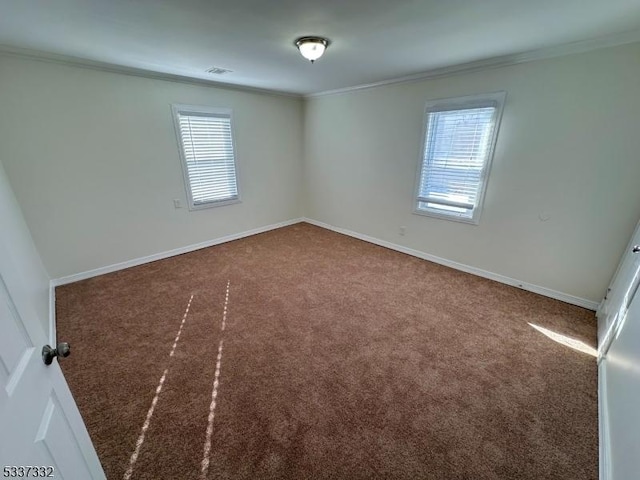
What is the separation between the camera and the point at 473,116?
306 cm

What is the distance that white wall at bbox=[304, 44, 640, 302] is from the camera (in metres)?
2.31

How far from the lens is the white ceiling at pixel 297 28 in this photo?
1675 mm

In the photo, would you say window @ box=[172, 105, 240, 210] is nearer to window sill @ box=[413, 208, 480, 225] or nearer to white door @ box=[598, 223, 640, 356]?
window sill @ box=[413, 208, 480, 225]

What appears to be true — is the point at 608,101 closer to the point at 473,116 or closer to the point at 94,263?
the point at 473,116

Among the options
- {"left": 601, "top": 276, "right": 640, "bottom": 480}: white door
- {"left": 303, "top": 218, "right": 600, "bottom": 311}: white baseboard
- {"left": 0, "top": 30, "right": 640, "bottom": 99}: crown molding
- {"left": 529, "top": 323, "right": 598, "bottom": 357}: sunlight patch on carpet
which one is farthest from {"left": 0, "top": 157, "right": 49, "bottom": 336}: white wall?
{"left": 303, "top": 218, "right": 600, "bottom": 311}: white baseboard

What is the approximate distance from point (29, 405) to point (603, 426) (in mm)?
2630

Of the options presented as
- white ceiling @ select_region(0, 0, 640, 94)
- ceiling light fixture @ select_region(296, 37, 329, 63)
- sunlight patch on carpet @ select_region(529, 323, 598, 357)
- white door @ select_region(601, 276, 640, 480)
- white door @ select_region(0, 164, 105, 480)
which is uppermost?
white ceiling @ select_region(0, 0, 640, 94)

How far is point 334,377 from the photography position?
1.96 meters

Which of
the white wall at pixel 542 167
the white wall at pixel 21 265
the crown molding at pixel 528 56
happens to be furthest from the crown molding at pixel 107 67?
the crown molding at pixel 528 56

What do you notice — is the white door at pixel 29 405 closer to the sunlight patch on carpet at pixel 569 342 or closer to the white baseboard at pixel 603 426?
the white baseboard at pixel 603 426

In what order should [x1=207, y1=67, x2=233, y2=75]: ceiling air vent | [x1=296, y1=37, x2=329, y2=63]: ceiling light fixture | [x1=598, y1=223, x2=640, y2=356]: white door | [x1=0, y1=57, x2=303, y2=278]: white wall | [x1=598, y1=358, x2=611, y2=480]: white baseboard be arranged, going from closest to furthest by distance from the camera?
[x1=598, y1=358, x2=611, y2=480]: white baseboard → [x1=598, y1=223, x2=640, y2=356]: white door → [x1=296, y1=37, x2=329, y2=63]: ceiling light fixture → [x1=0, y1=57, x2=303, y2=278]: white wall → [x1=207, y1=67, x2=233, y2=75]: ceiling air vent

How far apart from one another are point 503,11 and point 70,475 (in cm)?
312

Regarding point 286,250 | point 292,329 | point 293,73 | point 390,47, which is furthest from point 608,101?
point 286,250

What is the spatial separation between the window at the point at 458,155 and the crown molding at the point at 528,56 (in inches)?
11.1
